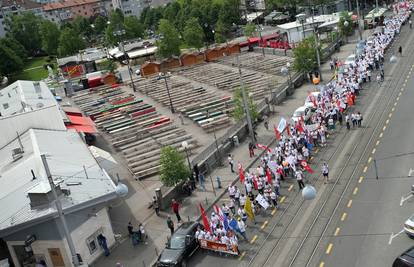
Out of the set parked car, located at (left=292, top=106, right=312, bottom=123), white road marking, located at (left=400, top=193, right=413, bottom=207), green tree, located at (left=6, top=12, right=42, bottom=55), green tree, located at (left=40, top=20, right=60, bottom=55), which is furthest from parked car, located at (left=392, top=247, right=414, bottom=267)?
green tree, located at (left=6, top=12, right=42, bottom=55)

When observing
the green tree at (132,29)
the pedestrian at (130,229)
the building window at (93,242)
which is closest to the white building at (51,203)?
the building window at (93,242)

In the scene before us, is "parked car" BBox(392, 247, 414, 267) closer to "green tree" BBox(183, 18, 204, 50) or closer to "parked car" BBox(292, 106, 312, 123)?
"parked car" BBox(292, 106, 312, 123)

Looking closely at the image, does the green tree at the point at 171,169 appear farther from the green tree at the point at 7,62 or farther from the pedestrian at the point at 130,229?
the green tree at the point at 7,62

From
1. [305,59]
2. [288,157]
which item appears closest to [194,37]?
[305,59]

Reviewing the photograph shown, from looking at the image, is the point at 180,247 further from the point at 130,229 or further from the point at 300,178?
the point at 300,178

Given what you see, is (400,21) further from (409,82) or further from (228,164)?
(228,164)

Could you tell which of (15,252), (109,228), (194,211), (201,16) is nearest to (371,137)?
(194,211)
